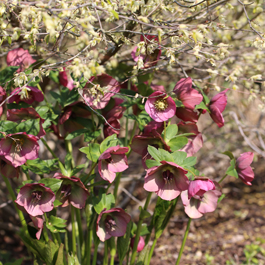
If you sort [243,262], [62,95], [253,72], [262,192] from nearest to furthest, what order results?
[62,95]
[243,262]
[253,72]
[262,192]

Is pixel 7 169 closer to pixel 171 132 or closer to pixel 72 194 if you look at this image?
pixel 72 194

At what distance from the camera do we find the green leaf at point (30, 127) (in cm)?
90

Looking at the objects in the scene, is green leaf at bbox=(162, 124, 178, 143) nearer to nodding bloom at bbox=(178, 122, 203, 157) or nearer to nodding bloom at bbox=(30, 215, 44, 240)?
nodding bloom at bbox=(178, 122, 203, 157)

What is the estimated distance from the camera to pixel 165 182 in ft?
2.86

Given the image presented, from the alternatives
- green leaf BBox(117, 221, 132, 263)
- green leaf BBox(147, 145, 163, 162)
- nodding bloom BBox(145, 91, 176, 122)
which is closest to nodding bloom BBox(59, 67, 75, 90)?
nodding bloom BBox(145, 91, 176, 122)

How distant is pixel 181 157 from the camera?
850 mm

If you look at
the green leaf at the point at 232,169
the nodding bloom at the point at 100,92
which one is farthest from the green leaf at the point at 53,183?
the green leaf at the point at 232,169

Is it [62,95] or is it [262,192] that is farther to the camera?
[262,192]

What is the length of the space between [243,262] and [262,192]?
3.12 feet

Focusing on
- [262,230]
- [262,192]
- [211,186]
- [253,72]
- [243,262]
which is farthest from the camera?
[262,192]

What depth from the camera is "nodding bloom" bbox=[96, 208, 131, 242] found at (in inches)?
38.3

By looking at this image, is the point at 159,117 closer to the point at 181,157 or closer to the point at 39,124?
the point at 181,157

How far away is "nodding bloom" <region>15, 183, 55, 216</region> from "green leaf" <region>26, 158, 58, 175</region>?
0.20 ft

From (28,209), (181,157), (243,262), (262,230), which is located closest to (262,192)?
(262,230)
